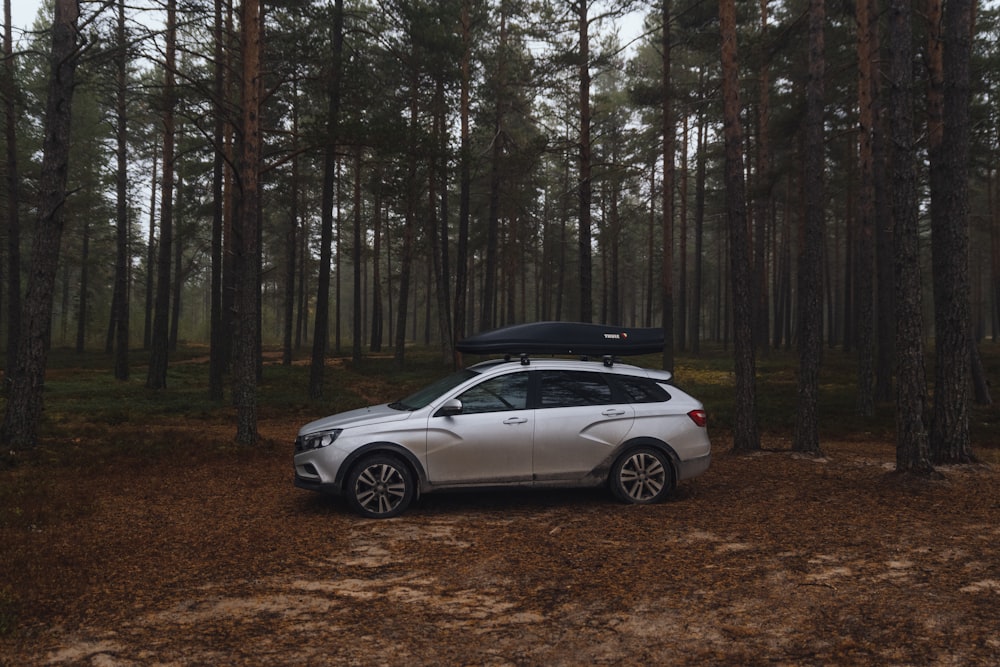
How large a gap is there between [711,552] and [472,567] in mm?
2132

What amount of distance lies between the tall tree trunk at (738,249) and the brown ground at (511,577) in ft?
8.26

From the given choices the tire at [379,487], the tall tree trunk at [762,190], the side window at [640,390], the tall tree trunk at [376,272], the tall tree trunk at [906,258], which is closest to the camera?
the tire at [379,487]

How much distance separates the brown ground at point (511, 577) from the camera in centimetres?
422

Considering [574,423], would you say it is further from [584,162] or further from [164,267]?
[164,267]

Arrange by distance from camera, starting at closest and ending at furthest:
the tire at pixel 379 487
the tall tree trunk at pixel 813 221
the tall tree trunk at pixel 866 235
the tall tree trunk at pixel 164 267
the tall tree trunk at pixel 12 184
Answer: the tire at pixel 379 487 → the tall tree trunk at pixel 813 221 → the tall tree trunk at pixel 866 235 → the tall tree trunk at pixel 12 184 → the tall tree trunk at pixel 164 267

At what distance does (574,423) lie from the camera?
308 inches

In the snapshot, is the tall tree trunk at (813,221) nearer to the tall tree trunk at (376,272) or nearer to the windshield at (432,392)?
the windshield at (432,392)

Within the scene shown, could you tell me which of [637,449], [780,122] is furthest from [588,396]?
[780,122]

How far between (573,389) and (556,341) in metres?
0.66

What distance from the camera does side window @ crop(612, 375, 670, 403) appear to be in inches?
323

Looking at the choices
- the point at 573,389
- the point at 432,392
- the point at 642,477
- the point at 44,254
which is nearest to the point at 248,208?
the point at 44,254

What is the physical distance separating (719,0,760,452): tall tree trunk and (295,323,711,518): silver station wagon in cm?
329

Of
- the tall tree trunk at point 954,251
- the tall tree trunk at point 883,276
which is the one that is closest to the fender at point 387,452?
the tall tree trunk at point 954,251

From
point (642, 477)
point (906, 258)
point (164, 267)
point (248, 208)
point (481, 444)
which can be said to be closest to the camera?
point (481, 444)
